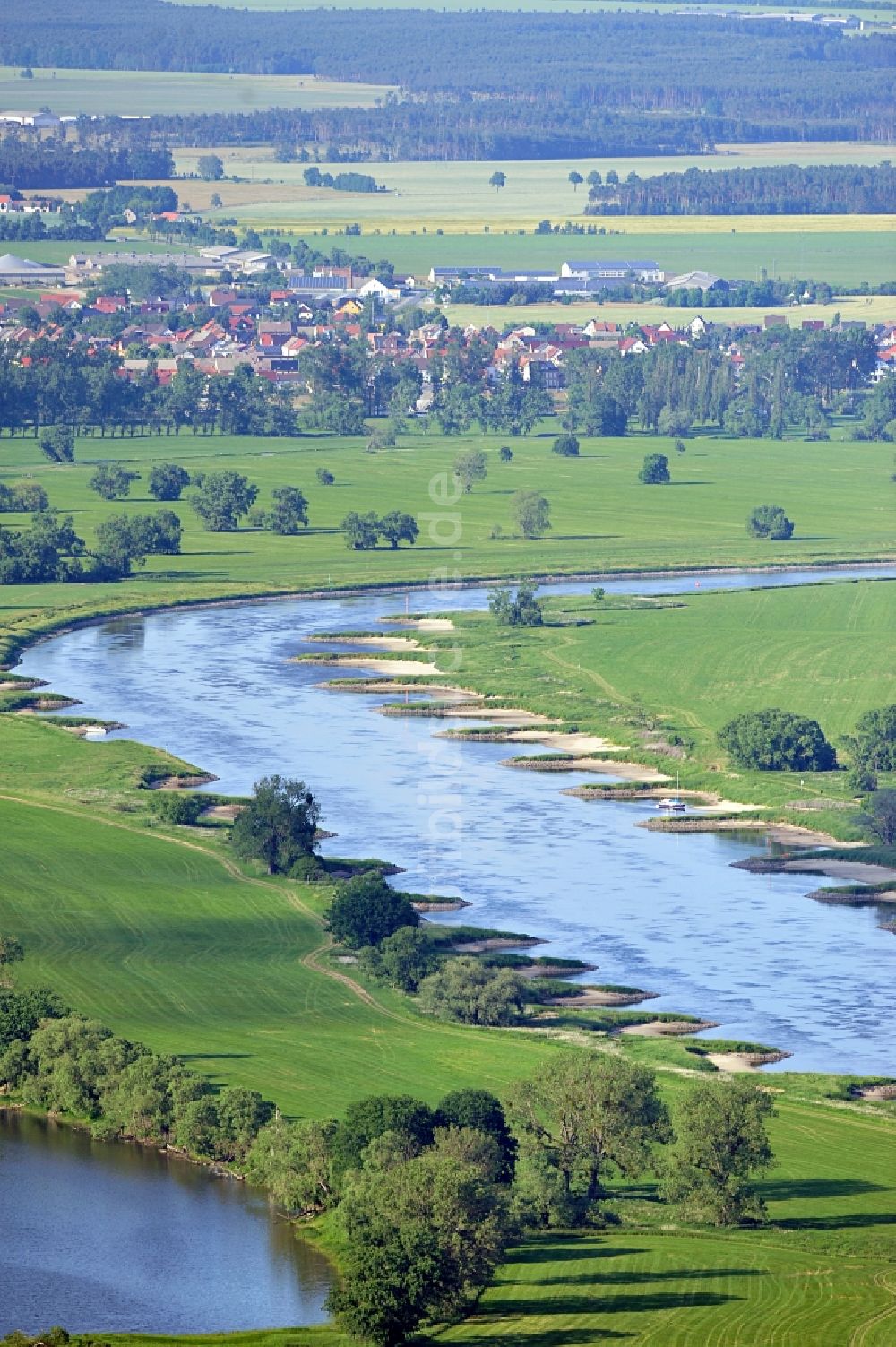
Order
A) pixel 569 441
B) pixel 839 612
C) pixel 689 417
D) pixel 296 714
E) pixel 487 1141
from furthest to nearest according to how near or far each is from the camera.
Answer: pixel 689 417, pixel 569 441, pixel 839 612, pixel 296 714, pixel 487 1141

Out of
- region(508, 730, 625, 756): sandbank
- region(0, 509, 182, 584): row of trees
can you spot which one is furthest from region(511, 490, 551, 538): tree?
region(508, 730, 625, 756): sandbank

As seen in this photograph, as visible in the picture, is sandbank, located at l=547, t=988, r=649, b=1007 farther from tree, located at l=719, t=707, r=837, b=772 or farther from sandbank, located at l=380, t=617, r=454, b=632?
sandbank, located at l=380, t=617, r=454, b=632

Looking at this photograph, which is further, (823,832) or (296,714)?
(296,714)

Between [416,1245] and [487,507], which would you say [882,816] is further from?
[487,507]

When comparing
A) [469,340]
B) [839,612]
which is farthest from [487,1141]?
[469,340]

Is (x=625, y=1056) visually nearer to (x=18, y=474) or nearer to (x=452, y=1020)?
(x=452, y=1020)
